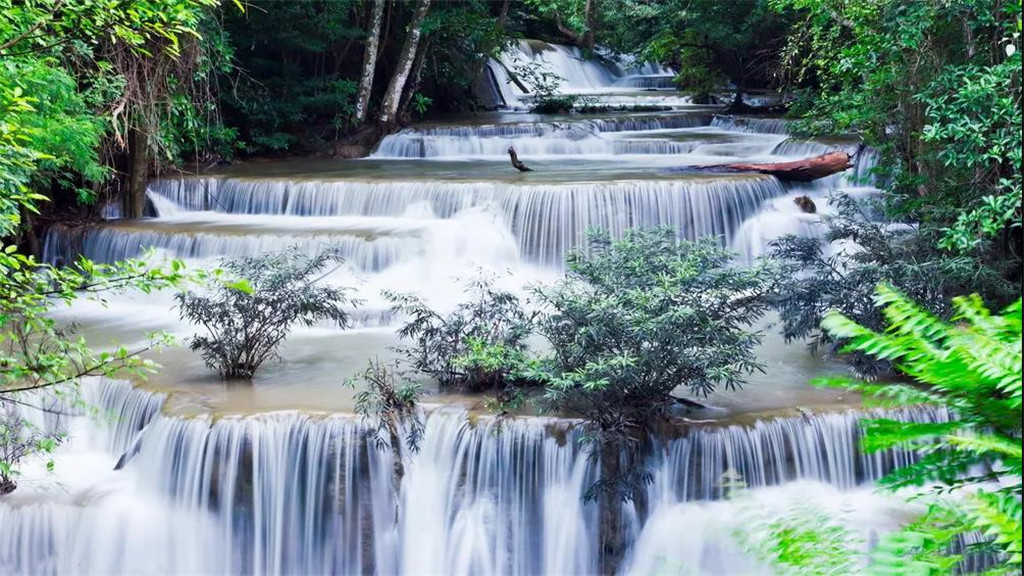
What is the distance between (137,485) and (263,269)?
2.25 m

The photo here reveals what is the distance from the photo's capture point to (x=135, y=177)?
1616 centimetres

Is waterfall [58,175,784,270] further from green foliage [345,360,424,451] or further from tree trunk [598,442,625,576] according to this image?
tree trunk [598,442,625,576]

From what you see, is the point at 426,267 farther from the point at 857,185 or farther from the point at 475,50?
the point at 475,50

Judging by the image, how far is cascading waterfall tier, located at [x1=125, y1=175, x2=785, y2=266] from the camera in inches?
554

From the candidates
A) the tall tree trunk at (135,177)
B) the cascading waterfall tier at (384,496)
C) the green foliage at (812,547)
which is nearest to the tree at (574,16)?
the tall tree trunk at (135,177)

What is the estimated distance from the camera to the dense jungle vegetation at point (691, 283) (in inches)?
117

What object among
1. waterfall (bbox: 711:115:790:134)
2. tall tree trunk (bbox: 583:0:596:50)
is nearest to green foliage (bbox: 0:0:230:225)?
waterfall (bbox: 711:115:790:134)

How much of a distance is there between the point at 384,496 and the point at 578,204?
6.60 metres

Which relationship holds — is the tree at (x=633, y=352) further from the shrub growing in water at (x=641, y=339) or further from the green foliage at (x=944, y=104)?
the green foliage at (x=944, y=104)

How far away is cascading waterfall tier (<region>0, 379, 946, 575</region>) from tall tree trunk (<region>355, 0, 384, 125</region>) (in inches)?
562

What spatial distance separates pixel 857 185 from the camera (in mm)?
15711

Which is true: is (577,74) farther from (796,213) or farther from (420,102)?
(796,213)

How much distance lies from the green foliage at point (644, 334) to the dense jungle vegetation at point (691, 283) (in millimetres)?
18

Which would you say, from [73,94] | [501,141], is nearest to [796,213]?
[501,141]
